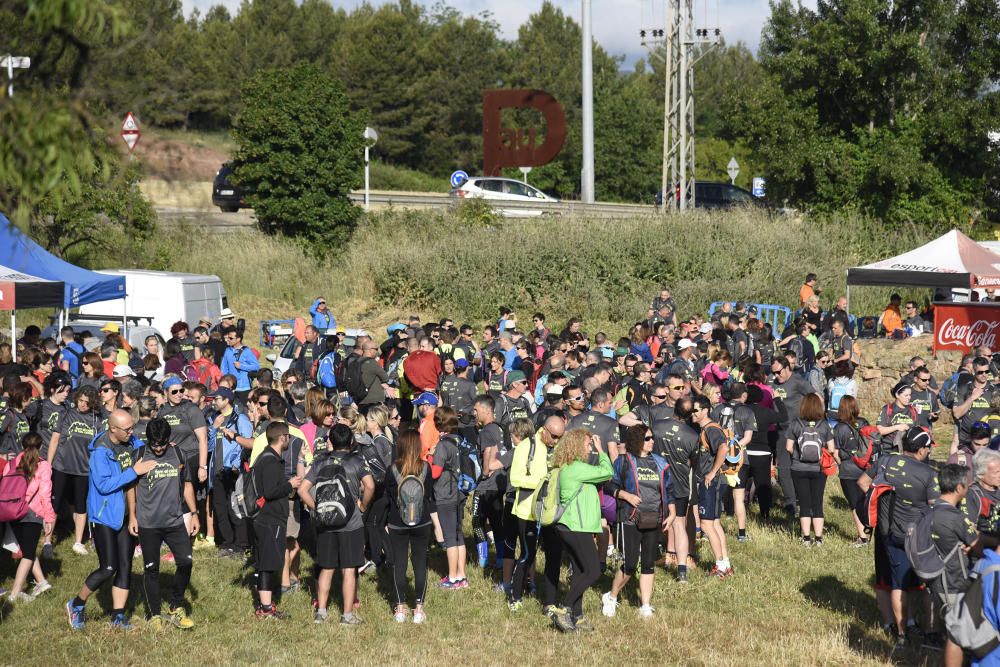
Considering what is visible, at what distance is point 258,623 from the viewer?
9383 millimetres

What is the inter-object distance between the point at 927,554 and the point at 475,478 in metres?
4.18

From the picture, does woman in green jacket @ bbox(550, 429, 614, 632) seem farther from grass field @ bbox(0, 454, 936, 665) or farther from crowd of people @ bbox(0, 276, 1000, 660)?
grass field @ bbox(0, 454, 936, 665)

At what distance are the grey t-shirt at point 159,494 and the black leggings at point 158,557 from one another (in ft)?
0.28

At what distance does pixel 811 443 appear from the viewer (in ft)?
35.9

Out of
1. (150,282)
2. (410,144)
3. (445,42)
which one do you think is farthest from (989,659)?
(445,42)

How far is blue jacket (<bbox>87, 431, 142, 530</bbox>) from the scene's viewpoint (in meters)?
8.51

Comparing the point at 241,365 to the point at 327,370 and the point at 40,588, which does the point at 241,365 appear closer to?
the point at 327,370

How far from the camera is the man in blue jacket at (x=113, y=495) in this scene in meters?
8.52

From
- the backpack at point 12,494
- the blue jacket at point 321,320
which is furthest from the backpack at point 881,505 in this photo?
the blue jacket at point 321,320

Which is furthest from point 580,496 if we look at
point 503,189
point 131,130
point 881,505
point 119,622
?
point 503,189

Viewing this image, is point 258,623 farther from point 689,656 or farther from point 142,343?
point 142,343

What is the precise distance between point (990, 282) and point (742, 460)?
1004 centimetres

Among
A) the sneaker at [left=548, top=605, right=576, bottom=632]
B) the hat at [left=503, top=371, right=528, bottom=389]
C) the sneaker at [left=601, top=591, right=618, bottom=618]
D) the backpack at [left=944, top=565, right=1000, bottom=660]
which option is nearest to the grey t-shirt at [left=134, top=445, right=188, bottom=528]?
the sneaker at [left=548, top=605, right=576, bottom=632]

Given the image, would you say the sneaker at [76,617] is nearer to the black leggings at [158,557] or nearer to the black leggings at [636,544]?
the black leggings at [158,557]
